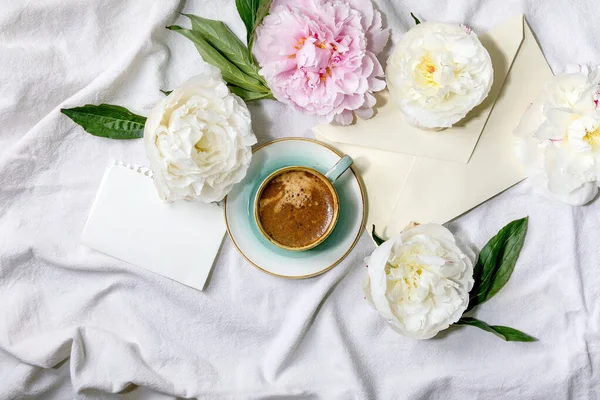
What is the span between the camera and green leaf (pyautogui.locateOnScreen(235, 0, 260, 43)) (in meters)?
0.88

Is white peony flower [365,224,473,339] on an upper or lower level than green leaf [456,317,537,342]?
upper

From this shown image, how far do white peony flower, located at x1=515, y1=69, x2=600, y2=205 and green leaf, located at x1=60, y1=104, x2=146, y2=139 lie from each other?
0.63 metres

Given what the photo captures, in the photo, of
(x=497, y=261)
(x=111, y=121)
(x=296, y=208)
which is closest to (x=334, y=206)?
(x=296, y=208)

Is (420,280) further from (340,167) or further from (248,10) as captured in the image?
(248,10)

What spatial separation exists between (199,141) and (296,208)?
19cm

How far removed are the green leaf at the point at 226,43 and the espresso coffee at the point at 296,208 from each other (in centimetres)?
17

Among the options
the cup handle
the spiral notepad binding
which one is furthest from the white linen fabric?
the cup handle

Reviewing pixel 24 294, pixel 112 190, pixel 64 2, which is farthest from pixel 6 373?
pixel 64 2

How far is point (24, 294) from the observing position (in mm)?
963

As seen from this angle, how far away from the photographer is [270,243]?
92cm

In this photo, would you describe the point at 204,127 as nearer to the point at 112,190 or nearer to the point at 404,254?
the point at 112,190

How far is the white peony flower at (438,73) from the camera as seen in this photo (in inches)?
33.4

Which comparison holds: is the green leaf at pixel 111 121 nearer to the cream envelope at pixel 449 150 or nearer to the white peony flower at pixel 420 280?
the cream envelope at pixel 449 150

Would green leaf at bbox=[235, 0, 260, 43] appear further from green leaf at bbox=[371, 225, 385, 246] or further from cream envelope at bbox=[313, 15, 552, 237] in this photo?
green leaf at bbox=[371, 225, 385, 246]
